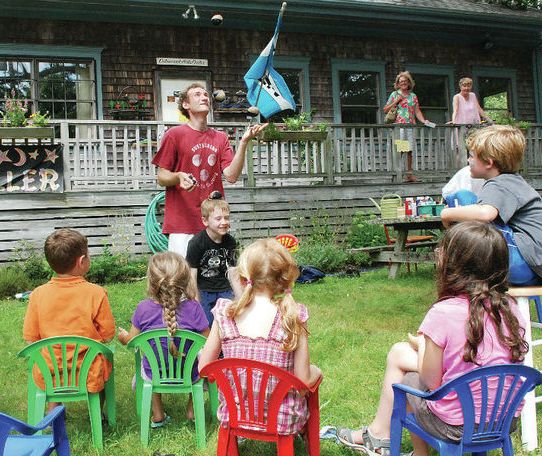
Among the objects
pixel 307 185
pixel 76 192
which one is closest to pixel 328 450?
pixel 76 192

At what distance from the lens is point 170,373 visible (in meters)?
2.98

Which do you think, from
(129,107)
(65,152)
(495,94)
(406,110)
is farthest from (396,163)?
(65,152)

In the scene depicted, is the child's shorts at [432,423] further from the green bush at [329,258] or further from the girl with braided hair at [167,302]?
the green bush at [329,258]

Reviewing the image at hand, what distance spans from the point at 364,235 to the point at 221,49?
15.5 ft

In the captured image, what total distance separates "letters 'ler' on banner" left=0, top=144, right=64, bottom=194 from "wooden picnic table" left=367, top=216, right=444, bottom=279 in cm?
453

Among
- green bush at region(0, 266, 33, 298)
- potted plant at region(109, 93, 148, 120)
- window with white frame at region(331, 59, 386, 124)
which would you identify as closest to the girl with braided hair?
green bush at region(0, 266, 33, 298)

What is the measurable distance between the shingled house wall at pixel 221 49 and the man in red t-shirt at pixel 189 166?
754 centimetres

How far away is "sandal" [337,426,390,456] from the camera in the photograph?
8.61 ft

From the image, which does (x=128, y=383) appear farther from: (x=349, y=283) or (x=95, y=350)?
(x=349, y=283)

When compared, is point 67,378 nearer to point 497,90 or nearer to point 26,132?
point 26,132

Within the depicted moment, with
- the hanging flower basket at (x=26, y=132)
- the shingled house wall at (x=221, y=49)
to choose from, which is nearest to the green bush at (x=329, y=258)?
the hanging flower basket at (x=26, y=132)

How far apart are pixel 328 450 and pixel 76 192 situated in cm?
683

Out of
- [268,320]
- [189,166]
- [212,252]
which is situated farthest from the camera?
[189,166]

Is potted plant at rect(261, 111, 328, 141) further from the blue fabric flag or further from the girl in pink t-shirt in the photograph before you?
the girl in pink t-shirt
